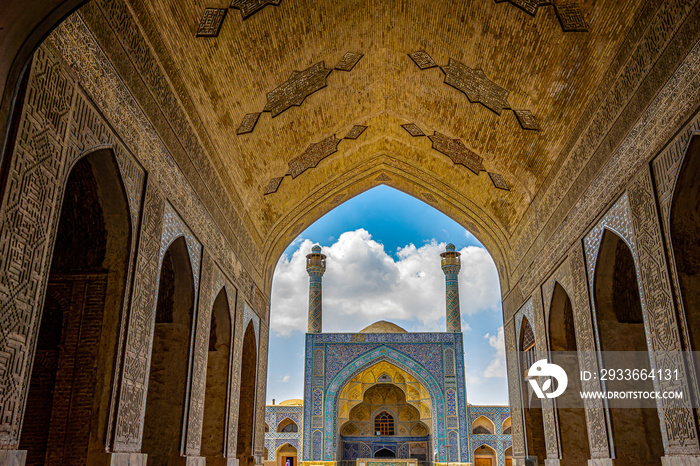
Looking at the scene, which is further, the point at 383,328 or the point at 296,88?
the point at 383,328

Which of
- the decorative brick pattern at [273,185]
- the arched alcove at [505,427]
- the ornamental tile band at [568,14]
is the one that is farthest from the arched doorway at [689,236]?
the arched alcove at [505,427]

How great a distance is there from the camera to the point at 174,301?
5.73 meters

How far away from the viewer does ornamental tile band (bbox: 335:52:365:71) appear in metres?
6.59

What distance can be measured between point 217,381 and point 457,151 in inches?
167

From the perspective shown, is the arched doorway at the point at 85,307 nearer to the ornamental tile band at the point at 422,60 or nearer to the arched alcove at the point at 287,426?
the ornamental tile band at the point at 422,60

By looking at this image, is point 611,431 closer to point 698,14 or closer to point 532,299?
point 532,299

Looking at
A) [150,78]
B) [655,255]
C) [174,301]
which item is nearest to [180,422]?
[174,301]

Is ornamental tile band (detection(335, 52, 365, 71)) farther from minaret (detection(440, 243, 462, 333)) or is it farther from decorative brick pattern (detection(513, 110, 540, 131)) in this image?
minaret (detection(440, 243, 462, 333))

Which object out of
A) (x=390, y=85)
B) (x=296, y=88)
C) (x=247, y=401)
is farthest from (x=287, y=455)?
(x=296, y=88)

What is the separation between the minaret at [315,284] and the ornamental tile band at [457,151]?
35.2 feet

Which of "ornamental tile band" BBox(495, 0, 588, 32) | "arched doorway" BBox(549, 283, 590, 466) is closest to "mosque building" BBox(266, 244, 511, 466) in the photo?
"arched doorway" BBox(549, 283, 590, 466)

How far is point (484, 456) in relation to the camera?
1927 cm

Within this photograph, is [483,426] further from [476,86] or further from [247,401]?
[476,86]

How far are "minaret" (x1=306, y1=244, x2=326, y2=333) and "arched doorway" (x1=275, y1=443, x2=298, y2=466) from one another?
14.8ft
